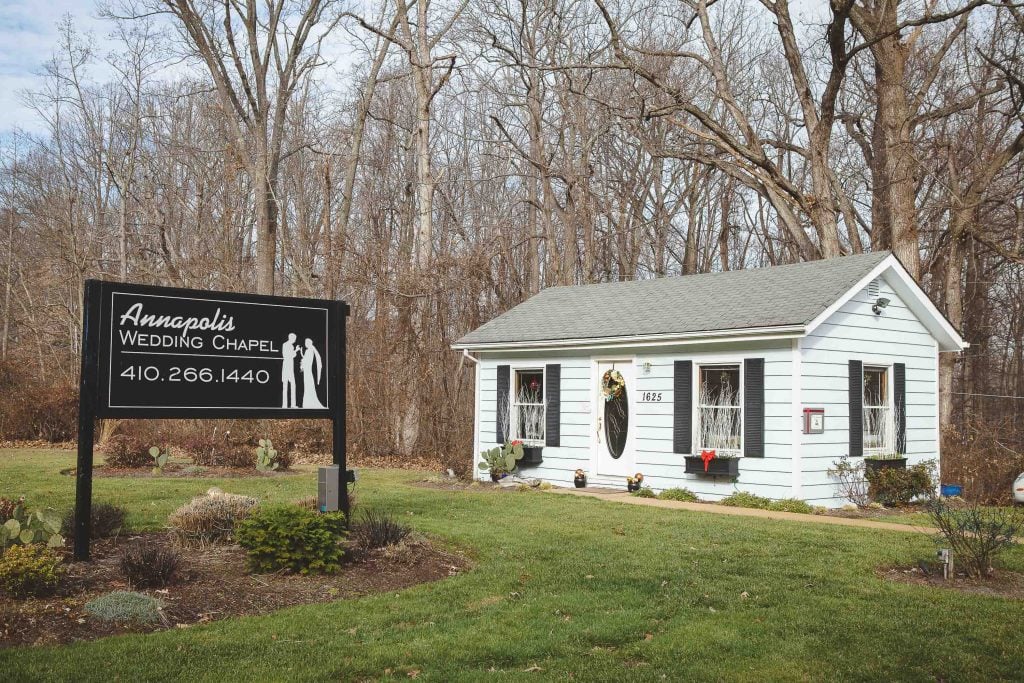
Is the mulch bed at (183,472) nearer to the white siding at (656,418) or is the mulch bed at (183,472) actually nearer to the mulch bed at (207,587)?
the white siding at (656,418)

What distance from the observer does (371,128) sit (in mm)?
30594

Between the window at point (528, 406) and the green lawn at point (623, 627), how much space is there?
6.76m

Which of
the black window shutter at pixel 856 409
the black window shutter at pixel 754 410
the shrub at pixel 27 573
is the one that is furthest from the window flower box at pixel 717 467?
the shrub at pixel 27 573

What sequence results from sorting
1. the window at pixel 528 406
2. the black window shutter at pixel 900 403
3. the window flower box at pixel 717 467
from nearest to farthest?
the window flower box at pixel 717 467, the black window shutter at pixel 900 403, the window at pixel 528 406

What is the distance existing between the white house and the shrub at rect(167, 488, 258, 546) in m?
7.32

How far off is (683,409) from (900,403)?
3679 mm

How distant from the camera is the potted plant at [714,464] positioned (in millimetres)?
13328

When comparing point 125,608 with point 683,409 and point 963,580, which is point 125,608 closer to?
point 963,580

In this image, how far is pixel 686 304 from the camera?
1534 cm

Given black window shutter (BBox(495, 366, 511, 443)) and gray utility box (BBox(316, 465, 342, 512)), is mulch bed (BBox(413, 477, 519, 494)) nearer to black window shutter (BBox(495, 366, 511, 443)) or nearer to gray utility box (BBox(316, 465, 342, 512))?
black window shutter (BBox(495, 366, 511, 443))

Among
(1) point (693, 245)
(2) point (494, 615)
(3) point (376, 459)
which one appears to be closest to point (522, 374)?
(3) point (376, 459)

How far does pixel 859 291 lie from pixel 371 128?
20596 mm

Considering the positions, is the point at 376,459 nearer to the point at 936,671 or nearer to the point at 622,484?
the point at 622,484

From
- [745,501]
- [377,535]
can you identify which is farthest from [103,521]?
[745,501]
